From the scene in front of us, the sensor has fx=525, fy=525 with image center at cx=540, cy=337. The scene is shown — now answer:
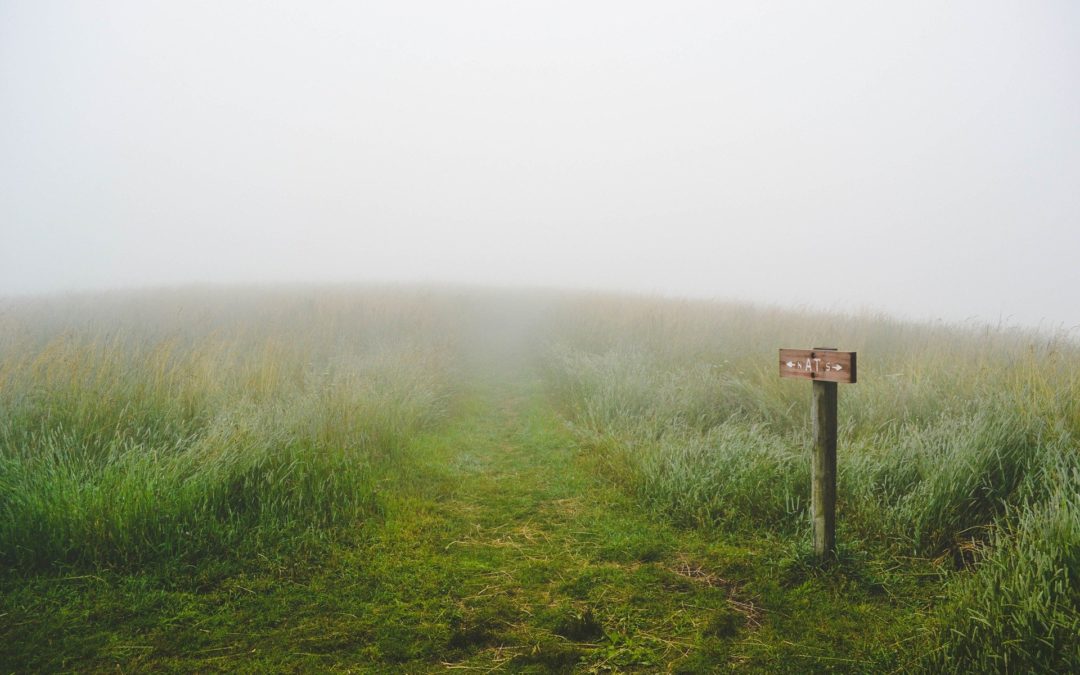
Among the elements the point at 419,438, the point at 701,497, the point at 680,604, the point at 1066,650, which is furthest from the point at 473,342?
the point at 1066,650

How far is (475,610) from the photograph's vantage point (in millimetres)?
3246

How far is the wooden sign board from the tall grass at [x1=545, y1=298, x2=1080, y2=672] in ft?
3.77

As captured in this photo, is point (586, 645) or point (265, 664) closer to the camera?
point (265, 664)

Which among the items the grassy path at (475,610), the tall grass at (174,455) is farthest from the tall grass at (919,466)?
the tall grass at (174,455)

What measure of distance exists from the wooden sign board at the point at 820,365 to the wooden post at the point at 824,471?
0.32ft

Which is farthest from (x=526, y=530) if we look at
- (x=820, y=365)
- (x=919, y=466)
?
(x=919, y=466)

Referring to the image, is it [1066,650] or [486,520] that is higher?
[1066,650]

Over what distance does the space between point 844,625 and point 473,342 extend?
1386 cm

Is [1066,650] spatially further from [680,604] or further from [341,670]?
[341,670]

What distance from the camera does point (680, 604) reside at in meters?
3.27

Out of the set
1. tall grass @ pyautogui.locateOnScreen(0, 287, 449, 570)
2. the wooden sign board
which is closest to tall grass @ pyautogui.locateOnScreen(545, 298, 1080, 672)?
the wooden sign board

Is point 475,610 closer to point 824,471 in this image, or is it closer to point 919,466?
point 824,471

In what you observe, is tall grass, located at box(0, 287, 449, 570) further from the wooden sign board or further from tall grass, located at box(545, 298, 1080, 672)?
the wooden sign board

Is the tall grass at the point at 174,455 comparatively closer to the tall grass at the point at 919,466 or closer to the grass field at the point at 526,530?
the grass field at the point at 526,530
